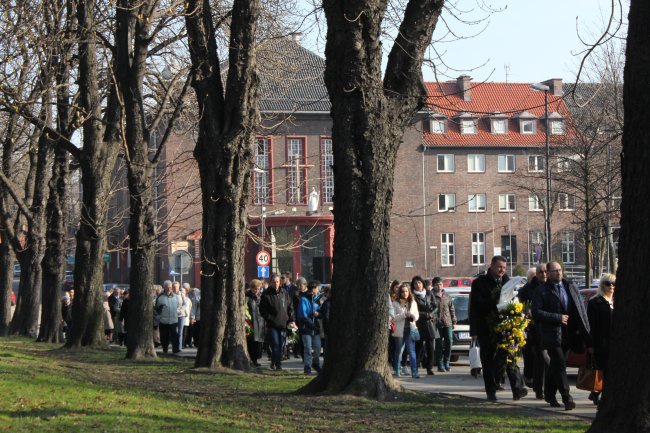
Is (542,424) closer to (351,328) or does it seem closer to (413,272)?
(351,328)

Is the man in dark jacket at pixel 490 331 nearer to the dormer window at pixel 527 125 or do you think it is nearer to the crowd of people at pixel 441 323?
the crowd of people at pixel 441 323

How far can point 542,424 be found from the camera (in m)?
12.8

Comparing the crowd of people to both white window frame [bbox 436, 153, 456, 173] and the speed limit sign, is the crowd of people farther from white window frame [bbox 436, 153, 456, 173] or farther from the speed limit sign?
white window frame [bbox 436, 153, 456, 173]

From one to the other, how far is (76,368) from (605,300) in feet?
32.4

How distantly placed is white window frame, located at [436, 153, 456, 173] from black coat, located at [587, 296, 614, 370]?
77.9 meters

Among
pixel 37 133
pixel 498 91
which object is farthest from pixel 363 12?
pixel 498 91

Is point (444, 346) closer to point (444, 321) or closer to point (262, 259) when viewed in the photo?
point (444, 321)

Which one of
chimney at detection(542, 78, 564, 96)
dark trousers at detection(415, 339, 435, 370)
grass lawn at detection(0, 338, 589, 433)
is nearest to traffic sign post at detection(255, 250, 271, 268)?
dark trousers at detection(415, 339, 435, 370)

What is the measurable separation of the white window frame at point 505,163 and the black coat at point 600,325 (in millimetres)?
79409

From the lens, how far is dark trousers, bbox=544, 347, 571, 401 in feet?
49.0

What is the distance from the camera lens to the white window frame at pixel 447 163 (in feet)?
303

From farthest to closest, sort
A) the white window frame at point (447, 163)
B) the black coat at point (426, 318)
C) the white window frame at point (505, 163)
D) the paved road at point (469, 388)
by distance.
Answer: the white window frame at point (505, 163), the white window frame at point (447, 163), the black coat at point (426, 318), the paved road at point (469, 388)

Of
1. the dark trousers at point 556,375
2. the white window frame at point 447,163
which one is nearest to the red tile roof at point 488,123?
the white window frame at point 447,163

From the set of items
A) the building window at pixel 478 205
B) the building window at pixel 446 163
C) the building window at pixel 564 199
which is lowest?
the building window at pixel 564 199
